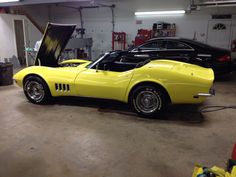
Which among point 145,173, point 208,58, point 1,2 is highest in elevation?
point 1,2

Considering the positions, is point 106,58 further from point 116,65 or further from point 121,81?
point 121,81

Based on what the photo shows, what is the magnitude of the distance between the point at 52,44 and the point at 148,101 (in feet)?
8.10

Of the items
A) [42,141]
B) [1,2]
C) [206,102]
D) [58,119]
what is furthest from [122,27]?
[42,141]

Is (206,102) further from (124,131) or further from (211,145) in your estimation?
(124,131)

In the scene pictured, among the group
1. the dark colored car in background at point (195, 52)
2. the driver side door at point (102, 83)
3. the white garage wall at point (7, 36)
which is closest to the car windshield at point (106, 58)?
the driver side door at point (102, 83)

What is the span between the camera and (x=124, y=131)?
3.47 meters

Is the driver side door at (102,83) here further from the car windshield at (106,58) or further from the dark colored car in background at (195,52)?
the dark colored car in background at (195,52)

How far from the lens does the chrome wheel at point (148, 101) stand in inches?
149

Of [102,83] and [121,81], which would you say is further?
[102,83]

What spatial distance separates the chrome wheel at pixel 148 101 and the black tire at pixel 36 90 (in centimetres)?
188

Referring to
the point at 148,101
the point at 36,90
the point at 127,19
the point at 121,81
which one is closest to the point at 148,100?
the point at 148,101

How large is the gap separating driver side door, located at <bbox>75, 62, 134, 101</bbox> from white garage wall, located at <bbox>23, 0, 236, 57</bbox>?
7.09m

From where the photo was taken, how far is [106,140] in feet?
10.4

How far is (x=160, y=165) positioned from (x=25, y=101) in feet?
11.6
